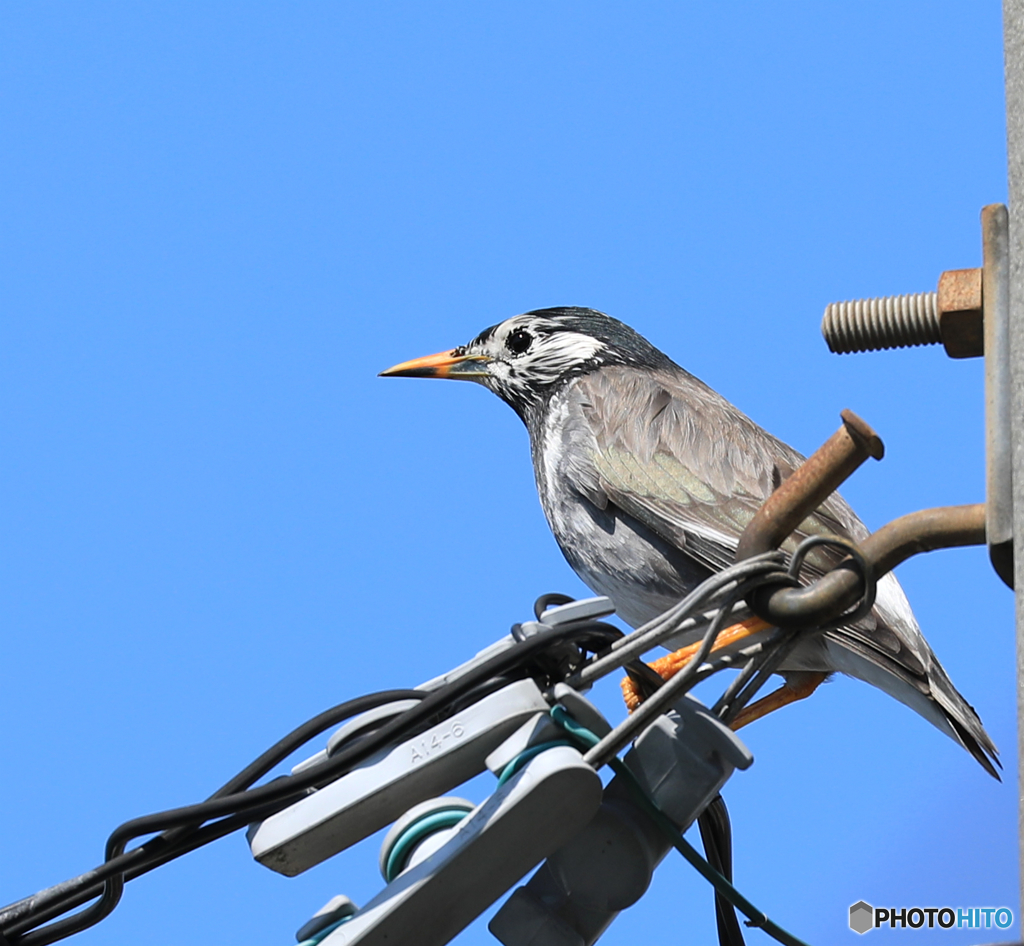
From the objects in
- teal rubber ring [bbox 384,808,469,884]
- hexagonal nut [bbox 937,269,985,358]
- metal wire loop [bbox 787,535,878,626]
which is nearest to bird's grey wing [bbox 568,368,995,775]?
metal wire loop [bbox 787,535,878,626]

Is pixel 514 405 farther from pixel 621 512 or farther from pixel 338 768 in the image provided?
pixel 338 768

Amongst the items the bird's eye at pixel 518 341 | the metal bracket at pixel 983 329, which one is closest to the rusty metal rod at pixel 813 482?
the metal bracket at pixel 983 329

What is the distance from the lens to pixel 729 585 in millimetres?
3641

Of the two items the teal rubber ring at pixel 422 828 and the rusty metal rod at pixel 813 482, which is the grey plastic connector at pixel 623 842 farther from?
the rusty metal rod at pixel 813 482

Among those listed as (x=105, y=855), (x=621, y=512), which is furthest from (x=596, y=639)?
(x=621, y=512)

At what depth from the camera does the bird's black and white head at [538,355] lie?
8133mm

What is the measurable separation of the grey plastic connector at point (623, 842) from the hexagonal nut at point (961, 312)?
1117mm

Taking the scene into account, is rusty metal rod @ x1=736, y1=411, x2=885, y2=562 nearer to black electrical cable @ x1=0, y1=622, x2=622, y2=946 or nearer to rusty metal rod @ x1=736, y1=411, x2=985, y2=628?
rusty metal rod @ x1=736, y1=411, x2=985, y2=628

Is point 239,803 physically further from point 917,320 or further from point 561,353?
point 561,353

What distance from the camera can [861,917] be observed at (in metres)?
5.79

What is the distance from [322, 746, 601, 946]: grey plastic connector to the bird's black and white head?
15.3 ft

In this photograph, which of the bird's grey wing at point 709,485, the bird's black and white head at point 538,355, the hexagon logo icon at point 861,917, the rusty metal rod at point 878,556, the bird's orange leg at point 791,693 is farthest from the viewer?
the bird's black and white head at point 538,355

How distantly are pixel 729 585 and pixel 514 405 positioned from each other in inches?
189

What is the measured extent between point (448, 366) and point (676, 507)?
2.36m
